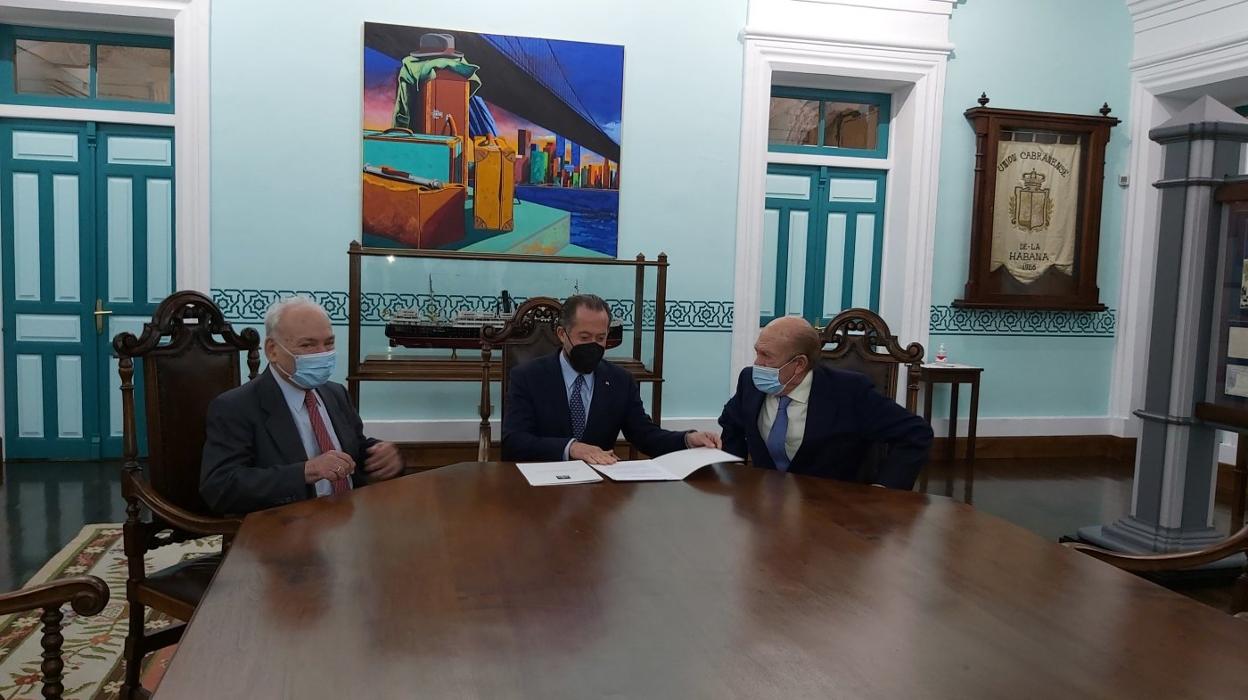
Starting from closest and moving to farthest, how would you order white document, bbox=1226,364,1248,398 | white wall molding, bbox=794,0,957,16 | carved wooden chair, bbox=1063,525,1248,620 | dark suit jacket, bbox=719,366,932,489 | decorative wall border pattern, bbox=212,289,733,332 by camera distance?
1. carved wooden chair, bbox=1063,525,1248,620
2. dark suit jacket, bbox=719,366,932,489
3. white document, bbox=1226,364,1248,398
4. decorative wall border pattern, bbox=212,289,733,332
5. white wall molding, bbox=794,0,957,16

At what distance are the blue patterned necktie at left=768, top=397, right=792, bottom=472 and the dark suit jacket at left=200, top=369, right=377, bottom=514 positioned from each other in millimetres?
1296

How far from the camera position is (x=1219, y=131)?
3438 mm

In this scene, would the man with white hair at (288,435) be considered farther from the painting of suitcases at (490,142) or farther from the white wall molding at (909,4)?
the white wall molding at (909,4)

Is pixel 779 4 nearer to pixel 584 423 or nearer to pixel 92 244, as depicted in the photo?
pixel 584 423

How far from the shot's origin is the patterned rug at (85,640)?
7.82 ft

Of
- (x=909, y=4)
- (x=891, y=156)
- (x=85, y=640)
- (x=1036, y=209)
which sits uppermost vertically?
(x=909, y=4)

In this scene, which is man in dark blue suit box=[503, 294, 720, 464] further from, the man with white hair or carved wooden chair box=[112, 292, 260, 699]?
carved wooden chair box=[112, 292, 260, 699]

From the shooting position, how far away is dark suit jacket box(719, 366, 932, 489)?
2488 mm

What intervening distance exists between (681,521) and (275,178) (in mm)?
3790

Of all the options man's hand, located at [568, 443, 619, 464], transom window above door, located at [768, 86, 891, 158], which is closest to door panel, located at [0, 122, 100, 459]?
man's hand, located at [568, 443, 619, 464]

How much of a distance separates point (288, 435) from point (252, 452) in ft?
0.30

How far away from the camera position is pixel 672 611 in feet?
4.33

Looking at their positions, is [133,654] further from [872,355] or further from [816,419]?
[872,355]

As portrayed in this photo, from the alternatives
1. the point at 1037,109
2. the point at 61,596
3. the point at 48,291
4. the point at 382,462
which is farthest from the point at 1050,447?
the point at 48,291
